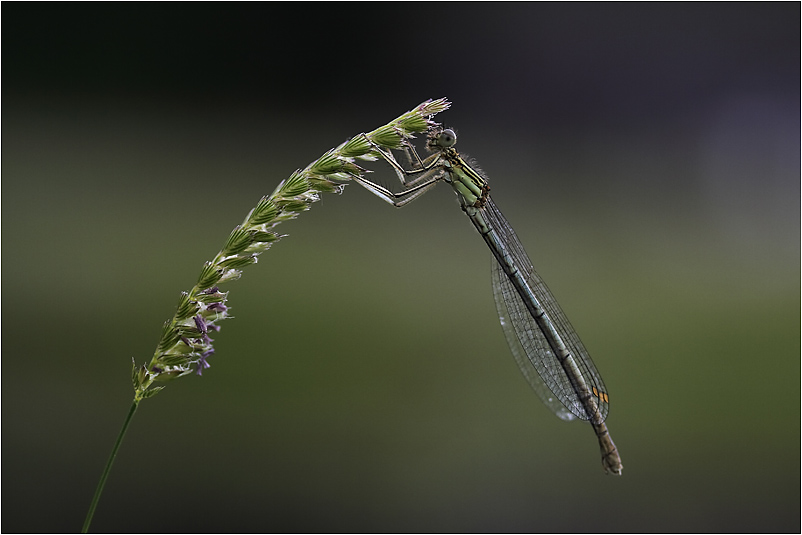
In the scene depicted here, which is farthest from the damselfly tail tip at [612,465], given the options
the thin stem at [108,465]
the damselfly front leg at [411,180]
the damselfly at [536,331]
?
the thin stem at [108,465]

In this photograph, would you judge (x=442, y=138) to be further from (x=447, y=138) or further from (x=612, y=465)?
(x=612, y=465)

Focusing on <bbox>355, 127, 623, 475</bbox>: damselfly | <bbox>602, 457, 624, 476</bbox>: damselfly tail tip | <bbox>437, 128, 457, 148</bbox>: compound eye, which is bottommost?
<bbox>602, 457, 624, 476</bbox>: damselfly tail tip

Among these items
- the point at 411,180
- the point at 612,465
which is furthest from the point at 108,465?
the point at 612,465

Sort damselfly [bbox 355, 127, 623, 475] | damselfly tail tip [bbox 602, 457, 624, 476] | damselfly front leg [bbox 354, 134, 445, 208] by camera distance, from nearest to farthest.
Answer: damselfly front leg [bbox 354, 134, 445, 208] → damselfly tail tip [bbox 602, 457, 624, 476] → damselfly [bbox 355, 127, 623, 475]

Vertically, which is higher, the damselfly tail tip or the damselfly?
the damselfly

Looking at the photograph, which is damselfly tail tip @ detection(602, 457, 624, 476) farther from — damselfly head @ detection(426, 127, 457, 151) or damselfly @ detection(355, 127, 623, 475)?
damselfly head @ detection(426, 127, 457, 151)

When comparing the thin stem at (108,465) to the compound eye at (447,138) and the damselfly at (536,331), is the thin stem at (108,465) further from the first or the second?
the damselfly at (536,331)

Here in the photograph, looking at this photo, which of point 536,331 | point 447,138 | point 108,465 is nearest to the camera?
point 108,465

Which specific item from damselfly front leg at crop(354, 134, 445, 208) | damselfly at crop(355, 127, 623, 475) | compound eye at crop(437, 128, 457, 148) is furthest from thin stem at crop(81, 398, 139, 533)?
damselfly at crop(355, 127, 623, 475)

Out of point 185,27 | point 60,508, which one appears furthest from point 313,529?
point 185,27
